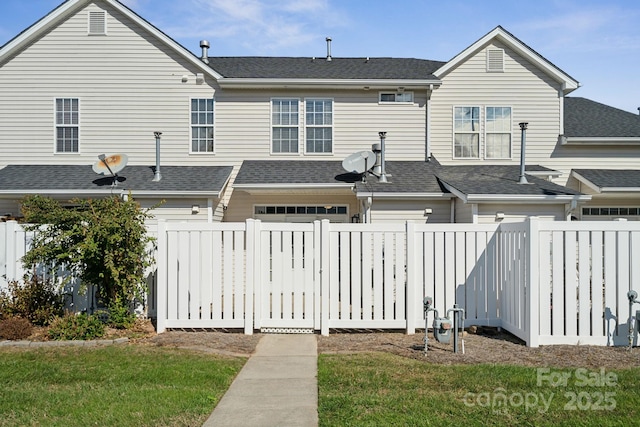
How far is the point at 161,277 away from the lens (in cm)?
897

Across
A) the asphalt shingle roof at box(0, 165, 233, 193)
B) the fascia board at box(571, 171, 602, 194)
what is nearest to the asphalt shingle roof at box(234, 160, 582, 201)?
the asphalt shingle roof at box(0, 165, 233, 193)

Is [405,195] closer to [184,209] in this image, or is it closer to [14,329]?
[184,209]

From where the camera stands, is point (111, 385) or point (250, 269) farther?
point (250, 269)

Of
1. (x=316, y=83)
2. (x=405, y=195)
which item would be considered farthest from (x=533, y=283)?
(x=316, y=83)

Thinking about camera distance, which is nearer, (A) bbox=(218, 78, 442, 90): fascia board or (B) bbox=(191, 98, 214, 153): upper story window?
(A) bbox=(218, 78, 442, 90): fascia board

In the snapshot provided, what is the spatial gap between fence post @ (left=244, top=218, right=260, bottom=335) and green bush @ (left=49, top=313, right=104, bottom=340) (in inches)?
91.6

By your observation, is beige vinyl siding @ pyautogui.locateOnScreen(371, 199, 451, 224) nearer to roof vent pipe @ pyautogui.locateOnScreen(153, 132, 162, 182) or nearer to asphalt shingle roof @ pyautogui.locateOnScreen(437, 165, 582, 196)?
asphalt shingle roof @ pyautogui.locateOnScreen(437, 165, 582, 196)

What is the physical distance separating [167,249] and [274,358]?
9.24 feet

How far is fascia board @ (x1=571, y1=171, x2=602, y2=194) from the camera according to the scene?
14.5 m

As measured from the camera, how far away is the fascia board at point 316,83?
15.2 m

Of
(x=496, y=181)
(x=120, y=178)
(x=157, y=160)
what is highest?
(x=157, y=160)

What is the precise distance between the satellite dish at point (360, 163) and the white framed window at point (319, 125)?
6.55 ft

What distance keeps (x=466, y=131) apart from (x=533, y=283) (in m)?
9.18

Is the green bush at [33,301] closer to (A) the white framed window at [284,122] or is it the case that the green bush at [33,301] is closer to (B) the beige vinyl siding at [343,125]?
(B) the beige vinyl siding at [343,125]
